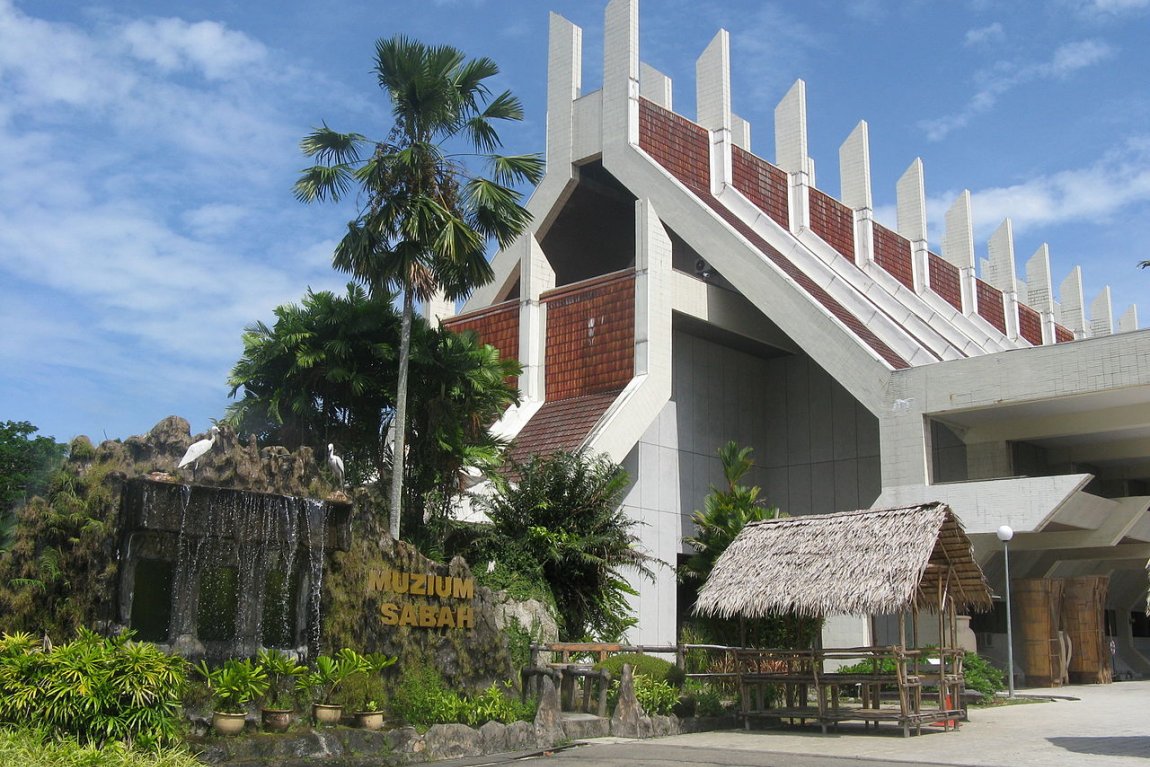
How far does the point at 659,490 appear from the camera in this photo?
110 ft

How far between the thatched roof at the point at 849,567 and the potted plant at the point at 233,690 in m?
7.50

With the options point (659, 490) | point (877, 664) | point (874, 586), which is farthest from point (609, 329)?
point (874, 586)

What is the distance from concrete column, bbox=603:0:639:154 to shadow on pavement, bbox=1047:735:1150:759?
24.0m

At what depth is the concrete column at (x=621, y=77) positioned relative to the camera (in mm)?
35781

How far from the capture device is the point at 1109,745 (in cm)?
1477

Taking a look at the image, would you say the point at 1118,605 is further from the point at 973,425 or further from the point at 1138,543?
the point at 973,425

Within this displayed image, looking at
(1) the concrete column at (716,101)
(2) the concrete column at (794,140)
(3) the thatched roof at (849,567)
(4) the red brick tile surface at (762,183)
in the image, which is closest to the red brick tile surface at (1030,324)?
(2) the concrete column at (794,140)

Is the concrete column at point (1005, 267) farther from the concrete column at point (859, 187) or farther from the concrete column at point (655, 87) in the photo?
the concrete column at point (655, 87)

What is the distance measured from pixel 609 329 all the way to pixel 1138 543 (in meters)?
16.0

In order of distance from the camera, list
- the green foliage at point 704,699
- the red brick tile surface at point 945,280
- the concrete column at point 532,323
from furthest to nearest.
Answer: the red brick tile surface at point 945,280
the concrete column at point 532,323
the green foliage at point 704,699

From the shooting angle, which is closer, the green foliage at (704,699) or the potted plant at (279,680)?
the potted plant at (279,680)

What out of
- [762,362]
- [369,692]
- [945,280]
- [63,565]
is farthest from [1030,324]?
[63,565]

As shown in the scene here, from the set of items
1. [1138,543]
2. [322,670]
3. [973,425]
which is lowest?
[322,670]

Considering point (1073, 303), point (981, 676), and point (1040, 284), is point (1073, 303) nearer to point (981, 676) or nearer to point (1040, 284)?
point (1040, 284)
